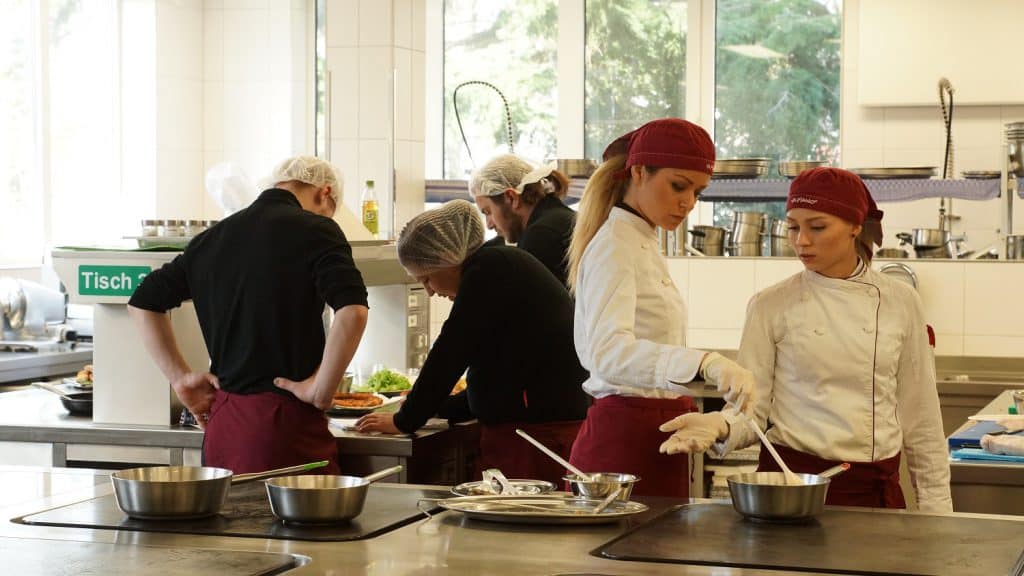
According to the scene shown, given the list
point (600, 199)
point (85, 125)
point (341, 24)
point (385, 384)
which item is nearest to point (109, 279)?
point (385, 384)

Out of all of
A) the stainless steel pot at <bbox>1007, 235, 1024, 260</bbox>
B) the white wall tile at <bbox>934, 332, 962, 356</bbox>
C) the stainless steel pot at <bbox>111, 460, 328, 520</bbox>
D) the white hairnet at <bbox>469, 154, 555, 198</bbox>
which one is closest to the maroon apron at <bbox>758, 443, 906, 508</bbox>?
the stainless steel pot at <bbox>111, 460, 328, 520</bbox>

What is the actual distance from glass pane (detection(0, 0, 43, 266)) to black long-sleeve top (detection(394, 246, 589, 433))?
4.72 m

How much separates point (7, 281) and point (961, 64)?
499cm

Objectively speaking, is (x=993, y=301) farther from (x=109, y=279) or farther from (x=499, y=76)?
(x=499, y=76)

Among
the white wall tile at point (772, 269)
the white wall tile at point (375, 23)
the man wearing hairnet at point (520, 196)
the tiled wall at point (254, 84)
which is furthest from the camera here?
the tiled wall at point (254, 84)

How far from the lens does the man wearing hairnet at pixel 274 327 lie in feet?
10.9

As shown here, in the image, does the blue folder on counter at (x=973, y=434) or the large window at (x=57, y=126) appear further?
the large window at (x=57, y=126)

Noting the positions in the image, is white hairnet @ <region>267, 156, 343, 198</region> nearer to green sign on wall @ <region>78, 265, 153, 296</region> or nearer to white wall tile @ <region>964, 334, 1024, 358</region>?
green sign on wall @ <region>78, 265, 153, 296</region>

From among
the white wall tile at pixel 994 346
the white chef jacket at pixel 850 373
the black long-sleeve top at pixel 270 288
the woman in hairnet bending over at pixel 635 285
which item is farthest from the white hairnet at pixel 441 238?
the white wall tile at pixel 994 346

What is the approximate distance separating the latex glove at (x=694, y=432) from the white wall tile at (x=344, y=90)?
415cm

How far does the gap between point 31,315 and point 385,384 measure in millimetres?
2685

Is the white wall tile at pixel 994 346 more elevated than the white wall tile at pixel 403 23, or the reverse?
the white wall tile at pixel 403 23

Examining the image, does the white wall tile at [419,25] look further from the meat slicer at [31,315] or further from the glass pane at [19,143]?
the glass pane at [19,143]

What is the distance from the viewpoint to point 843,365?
Result: 2.65 m
